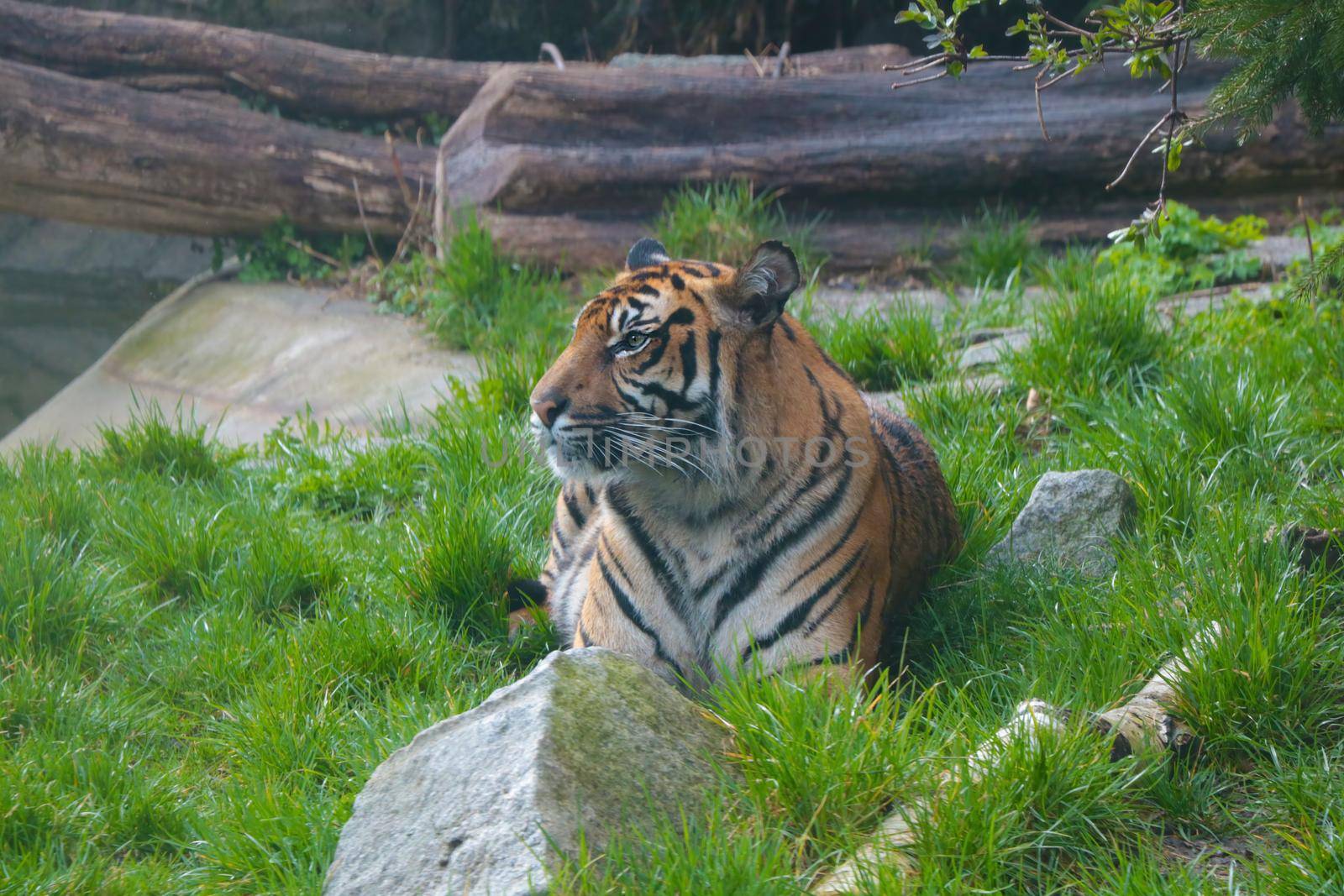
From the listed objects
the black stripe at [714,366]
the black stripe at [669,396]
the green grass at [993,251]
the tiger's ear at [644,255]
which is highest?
the tiger's ear at [644,255]

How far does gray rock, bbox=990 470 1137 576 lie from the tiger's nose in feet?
5.09

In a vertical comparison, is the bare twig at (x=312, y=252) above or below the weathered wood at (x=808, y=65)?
below

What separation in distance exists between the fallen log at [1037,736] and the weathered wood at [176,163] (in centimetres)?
662

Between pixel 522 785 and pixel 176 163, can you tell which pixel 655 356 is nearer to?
pixel 522 785

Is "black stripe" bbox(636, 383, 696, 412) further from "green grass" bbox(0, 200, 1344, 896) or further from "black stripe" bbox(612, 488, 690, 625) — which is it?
"green grass" bbox(0, 200, 1344, 896)

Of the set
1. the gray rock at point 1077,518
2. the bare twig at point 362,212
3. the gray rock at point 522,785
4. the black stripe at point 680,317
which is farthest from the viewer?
the bare twig at point 362,212

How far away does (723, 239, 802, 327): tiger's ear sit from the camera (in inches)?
133

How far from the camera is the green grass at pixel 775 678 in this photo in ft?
8.66

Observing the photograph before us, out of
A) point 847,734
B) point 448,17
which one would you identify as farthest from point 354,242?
point 847,734

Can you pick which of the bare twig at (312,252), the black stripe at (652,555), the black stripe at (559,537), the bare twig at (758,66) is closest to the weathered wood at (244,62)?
the bare twig at (312,252)

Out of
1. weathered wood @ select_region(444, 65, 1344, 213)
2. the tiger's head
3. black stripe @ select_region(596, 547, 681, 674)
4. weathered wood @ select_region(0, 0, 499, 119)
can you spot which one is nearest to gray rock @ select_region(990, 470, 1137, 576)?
the tiger's head

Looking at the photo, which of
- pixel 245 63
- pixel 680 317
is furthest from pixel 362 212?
pixel 680 317

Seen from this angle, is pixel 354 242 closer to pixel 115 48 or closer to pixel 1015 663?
pixel 115 48

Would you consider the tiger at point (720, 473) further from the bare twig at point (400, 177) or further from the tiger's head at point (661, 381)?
the bare twig at point (400, 177)
